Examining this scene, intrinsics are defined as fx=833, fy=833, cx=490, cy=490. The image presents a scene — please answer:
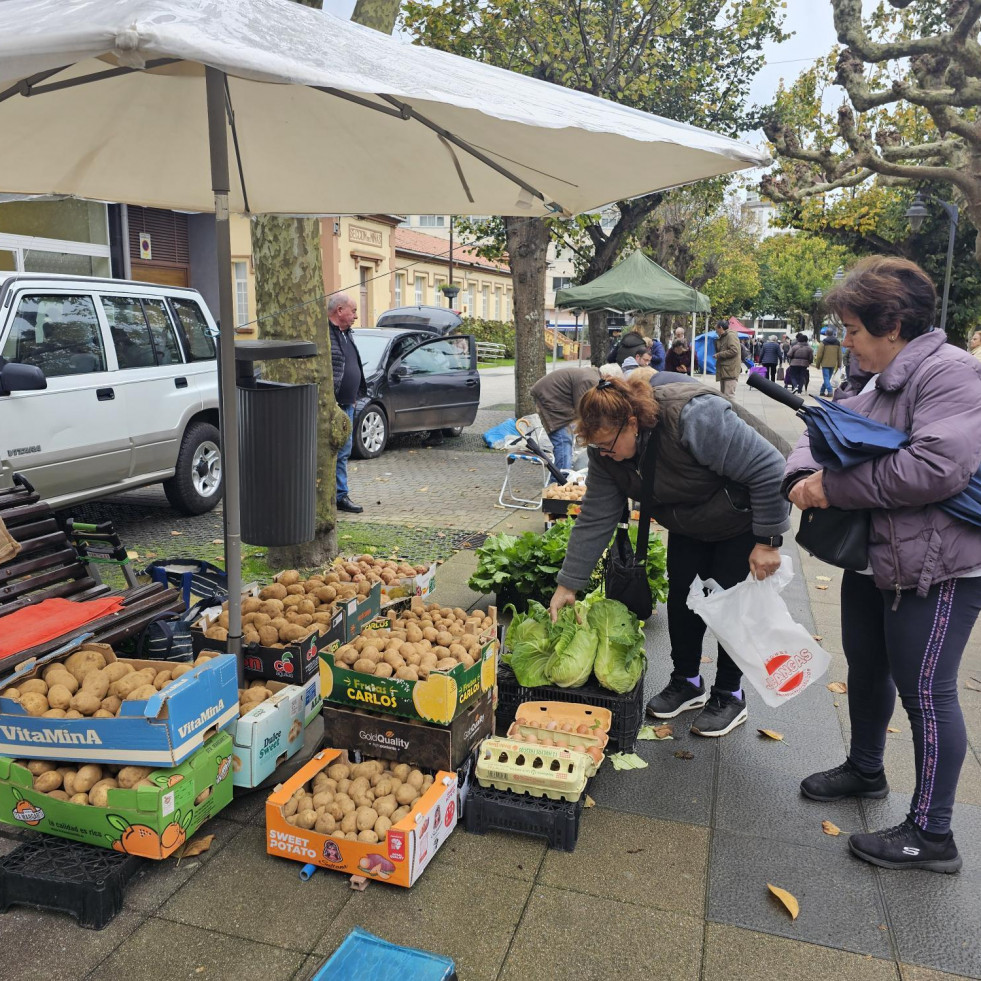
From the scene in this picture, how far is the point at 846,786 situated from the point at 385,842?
1.82m

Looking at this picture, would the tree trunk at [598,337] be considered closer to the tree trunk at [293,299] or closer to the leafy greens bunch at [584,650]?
the tree trunk at [293,299]

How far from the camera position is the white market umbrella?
204cm

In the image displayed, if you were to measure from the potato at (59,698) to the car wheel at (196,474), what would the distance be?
4.88m

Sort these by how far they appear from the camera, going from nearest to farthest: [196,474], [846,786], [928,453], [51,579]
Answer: [928,453], [846,786], [51,579], [196,474]

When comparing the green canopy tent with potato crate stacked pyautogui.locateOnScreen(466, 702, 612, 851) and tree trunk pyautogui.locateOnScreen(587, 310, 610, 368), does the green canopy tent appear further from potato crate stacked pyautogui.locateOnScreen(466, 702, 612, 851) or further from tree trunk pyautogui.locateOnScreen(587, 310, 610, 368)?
potato crate stacked pyautogui.locateOnScreen(466, 702, 612, 851)

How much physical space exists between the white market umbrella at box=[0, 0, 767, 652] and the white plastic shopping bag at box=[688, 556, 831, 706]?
1621mm

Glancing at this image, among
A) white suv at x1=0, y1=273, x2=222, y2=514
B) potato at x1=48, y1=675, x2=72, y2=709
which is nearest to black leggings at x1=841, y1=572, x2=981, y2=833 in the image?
potato at x1=48, y1=675, x2=72, y2=709

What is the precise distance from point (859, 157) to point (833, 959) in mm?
12685

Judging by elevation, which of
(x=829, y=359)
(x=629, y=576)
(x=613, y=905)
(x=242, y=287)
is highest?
(x=242, y=287)

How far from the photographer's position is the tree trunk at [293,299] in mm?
5898

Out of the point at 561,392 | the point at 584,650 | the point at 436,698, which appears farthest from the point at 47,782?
the point at 561,392

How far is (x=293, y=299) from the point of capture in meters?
5.93

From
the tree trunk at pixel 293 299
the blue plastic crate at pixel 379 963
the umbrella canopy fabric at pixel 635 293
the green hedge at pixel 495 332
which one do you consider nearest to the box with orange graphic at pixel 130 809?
the blue plastic crate at pixel 379 963

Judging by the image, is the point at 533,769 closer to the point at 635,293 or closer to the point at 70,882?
the point at 70,882
